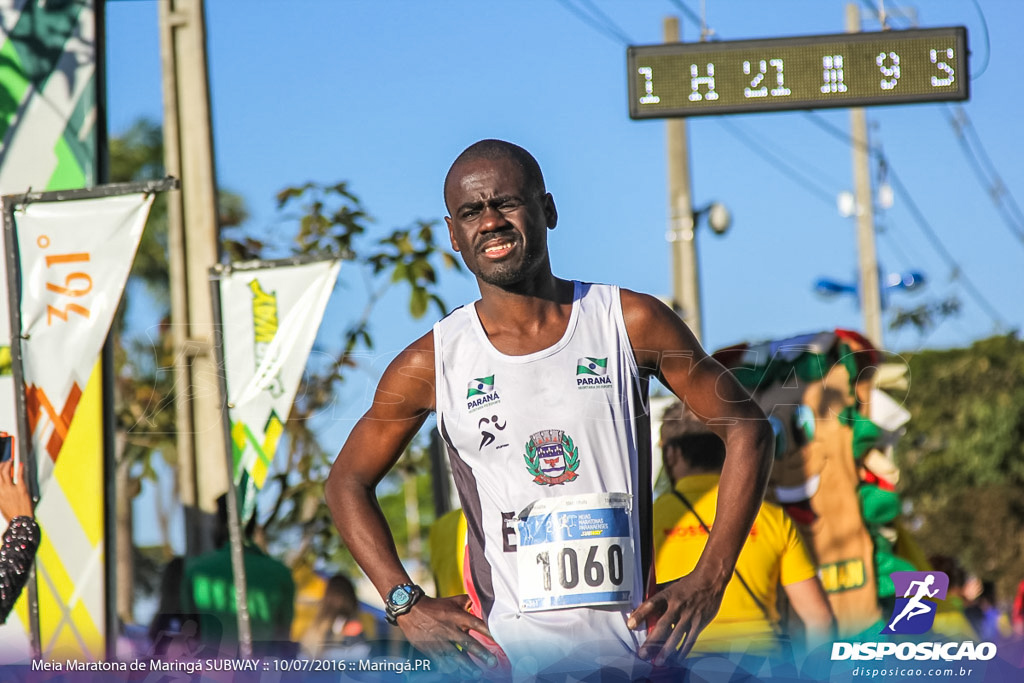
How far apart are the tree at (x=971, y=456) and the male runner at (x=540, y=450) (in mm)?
22451

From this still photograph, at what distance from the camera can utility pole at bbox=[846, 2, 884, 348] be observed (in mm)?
19250

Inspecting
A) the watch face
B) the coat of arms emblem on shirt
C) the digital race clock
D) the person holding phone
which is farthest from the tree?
the watch face

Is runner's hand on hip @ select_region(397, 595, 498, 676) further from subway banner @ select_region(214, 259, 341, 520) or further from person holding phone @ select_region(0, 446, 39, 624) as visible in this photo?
subway banner @ select_region(214, 259, 341, 520)

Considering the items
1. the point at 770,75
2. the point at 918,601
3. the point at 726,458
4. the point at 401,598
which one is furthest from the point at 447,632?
the point at 770,75

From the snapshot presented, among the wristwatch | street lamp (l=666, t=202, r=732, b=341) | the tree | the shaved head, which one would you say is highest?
street lamp (l=666, t=202, r=732, b=341)

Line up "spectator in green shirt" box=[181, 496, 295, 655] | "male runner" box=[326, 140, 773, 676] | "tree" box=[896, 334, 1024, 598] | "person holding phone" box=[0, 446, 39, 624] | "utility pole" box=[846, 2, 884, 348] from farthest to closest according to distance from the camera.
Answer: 1. "tree" box=[896, 334, 1024, 598]
2. "utility pole" box=[846, 2, 884, 348]
3. "spectator in green shirt" box=[181, 496, 295, 655]
4. "person holding phone" box=[0, 446, 39, 624]
5. "male runner" box=[326, 140, 773, 676]

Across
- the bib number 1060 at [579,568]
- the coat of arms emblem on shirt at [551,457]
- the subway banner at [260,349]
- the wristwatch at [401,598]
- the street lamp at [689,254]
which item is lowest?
the wristwatch at [401,598]

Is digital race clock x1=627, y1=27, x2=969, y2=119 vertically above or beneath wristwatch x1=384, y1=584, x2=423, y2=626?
above

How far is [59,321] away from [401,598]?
7.41 feet

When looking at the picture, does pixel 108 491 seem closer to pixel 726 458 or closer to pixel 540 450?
pixel 540 450

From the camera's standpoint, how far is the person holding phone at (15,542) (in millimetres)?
3918

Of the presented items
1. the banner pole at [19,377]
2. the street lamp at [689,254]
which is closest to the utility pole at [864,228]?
the street lamp at [689,254]

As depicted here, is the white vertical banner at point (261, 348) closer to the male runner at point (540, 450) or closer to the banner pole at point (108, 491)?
the banner pole at point (108, 491)

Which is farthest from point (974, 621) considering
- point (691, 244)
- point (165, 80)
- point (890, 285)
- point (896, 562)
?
point (890, 285)
